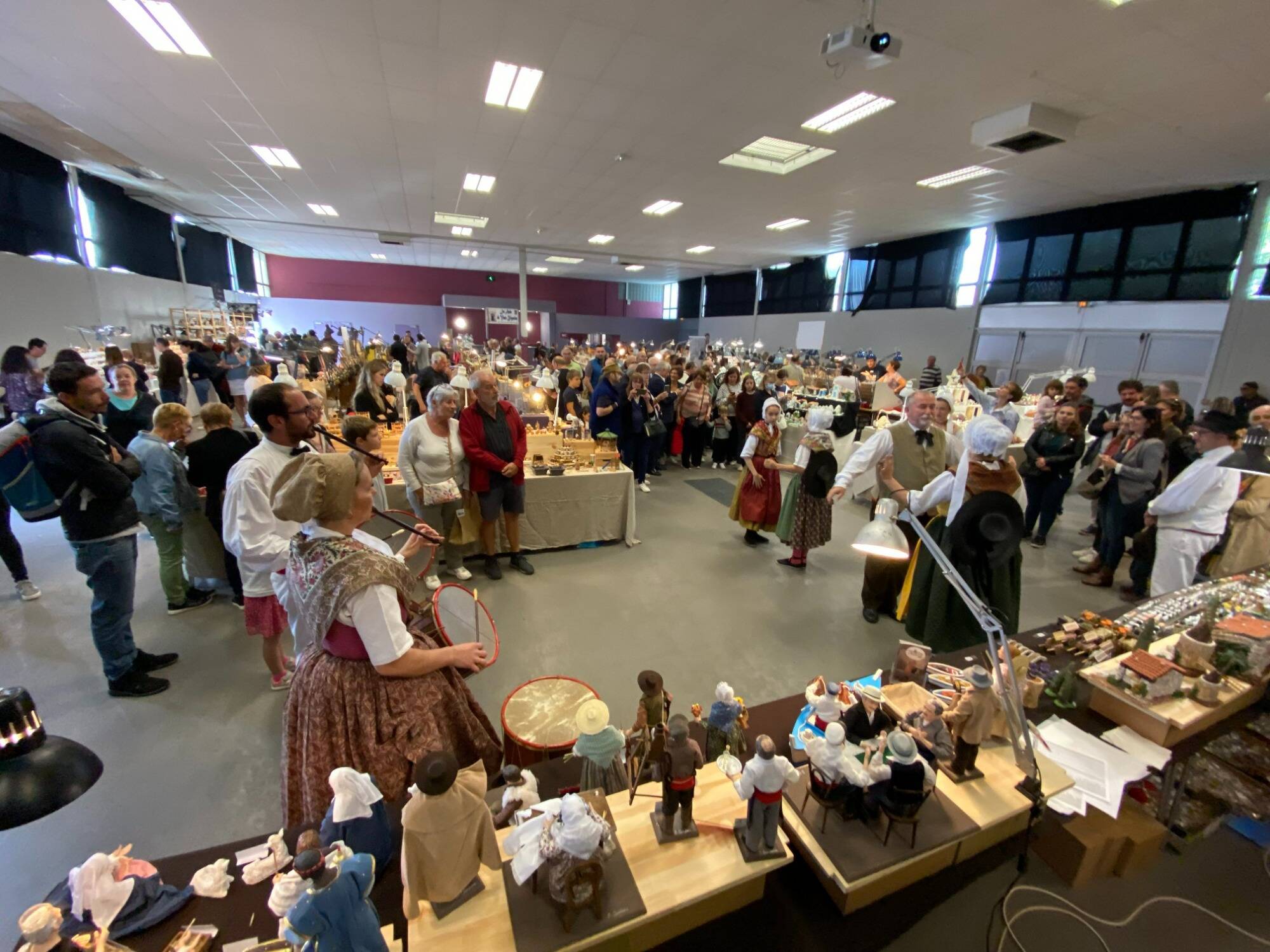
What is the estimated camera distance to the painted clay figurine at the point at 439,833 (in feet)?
2.88

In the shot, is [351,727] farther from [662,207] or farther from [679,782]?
[662,207]

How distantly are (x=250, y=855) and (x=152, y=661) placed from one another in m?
2.39

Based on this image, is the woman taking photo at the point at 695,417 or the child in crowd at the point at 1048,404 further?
the woman taking photo at the point at 695,417

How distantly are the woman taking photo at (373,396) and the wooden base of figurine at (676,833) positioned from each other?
17.2 ft

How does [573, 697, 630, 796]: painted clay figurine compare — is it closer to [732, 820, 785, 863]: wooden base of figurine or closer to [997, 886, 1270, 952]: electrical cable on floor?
[732, 820, 785, 863]: wooden base of figurine

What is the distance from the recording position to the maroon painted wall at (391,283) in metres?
17.8

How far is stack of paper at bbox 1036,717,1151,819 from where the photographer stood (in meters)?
1.35

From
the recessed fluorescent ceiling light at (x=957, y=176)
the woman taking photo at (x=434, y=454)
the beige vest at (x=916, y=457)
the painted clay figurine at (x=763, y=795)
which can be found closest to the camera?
the painted clay figurine at (x=763, y=795)

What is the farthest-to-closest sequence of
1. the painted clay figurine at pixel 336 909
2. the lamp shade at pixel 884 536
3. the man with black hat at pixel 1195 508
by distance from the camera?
the man with black hat at pixel 1195 508
the lamp shade at pixel 884 536
the painted clay figurine at pixel 336 909

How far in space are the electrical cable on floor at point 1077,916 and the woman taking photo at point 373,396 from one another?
5.74 metres

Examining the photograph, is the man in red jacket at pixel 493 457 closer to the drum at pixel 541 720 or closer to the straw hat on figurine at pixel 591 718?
the drum at pixel 541 720

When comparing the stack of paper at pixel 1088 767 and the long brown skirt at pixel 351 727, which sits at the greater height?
the long brown skirt at pixel 351 727

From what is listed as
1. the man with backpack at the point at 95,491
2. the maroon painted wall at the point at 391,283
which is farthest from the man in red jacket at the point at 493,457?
the maroon painted wall at the point at 391,283

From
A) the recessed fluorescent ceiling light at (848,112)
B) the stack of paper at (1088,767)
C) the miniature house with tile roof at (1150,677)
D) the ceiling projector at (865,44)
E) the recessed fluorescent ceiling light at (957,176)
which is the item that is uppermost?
the recessed fluorescent ceiling light at (957,176)
